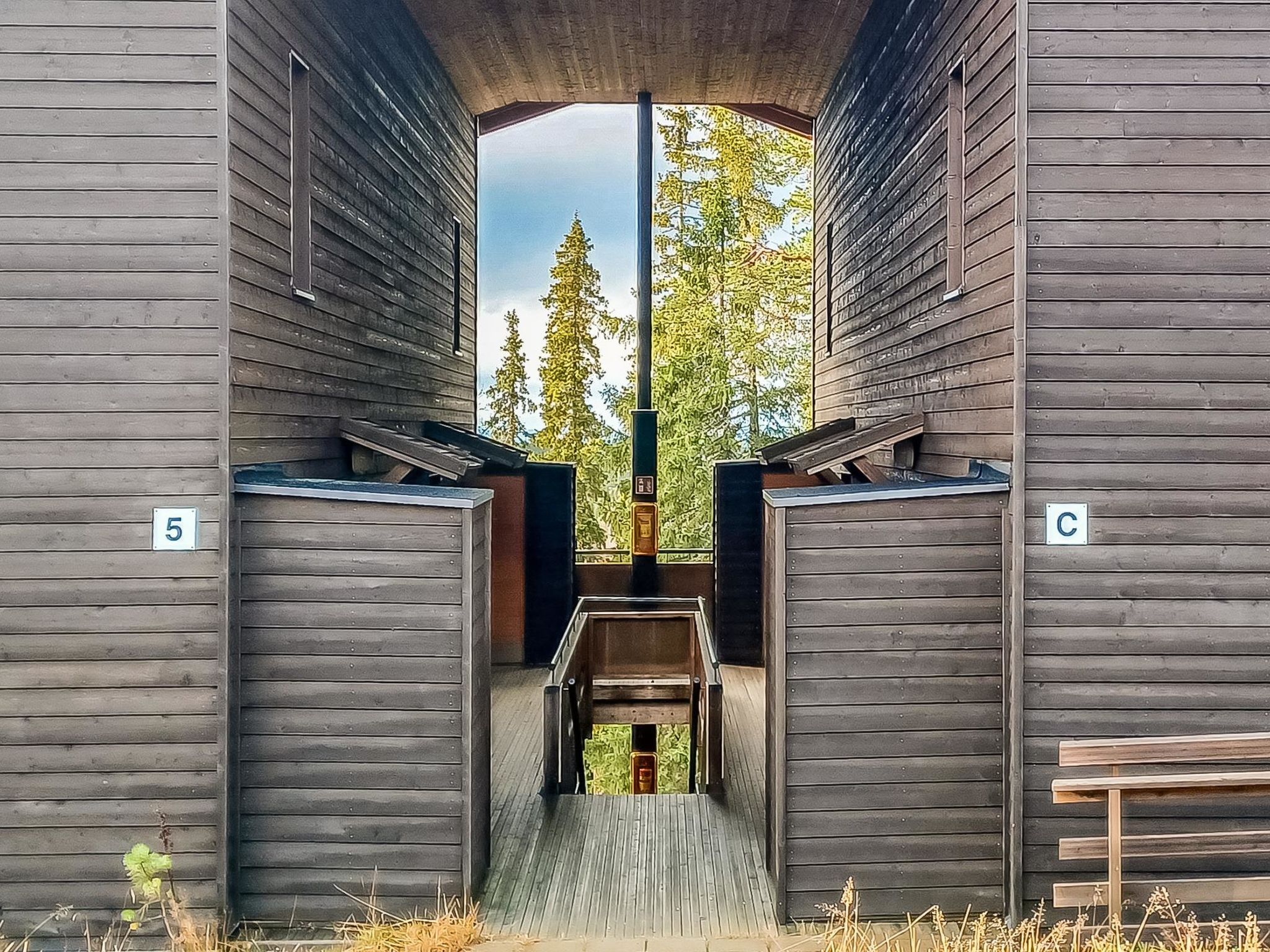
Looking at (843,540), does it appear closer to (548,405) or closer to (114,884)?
(114,884)

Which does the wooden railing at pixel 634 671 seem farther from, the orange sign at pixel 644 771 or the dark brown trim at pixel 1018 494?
the dark brown trim at pixel 1018 494

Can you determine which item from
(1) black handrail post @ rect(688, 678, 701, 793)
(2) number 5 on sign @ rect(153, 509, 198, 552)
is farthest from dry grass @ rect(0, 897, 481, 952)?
(1) black handrail post @ rect(688, 678, 701, 793)

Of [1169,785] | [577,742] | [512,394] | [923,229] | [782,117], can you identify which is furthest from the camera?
[512,394]

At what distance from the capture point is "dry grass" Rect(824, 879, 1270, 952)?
3906 millimetres

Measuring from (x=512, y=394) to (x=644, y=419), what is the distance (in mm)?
19886

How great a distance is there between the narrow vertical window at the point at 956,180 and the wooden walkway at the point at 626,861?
3.56m

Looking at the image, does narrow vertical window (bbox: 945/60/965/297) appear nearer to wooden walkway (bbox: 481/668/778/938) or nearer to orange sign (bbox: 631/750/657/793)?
wooden walkway (bbox: 481/668/778/938)

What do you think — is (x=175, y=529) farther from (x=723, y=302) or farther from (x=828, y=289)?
(x=723, y=302)

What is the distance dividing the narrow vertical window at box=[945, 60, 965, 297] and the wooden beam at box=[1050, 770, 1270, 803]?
2.93m

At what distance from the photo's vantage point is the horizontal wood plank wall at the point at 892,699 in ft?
16.2

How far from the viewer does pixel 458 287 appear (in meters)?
11.5

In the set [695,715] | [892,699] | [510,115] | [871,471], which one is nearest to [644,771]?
[695,715]

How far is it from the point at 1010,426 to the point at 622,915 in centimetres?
311

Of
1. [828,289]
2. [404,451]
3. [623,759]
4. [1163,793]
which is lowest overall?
[623,759]
